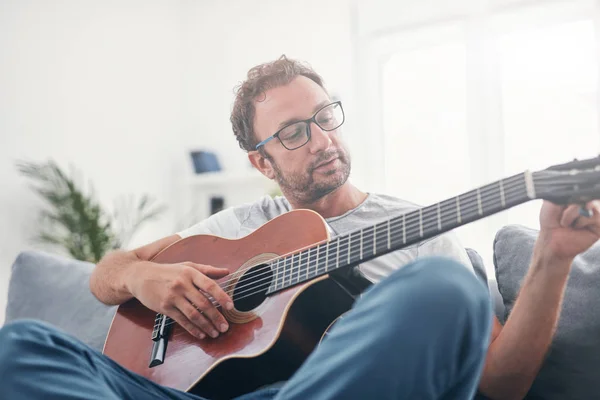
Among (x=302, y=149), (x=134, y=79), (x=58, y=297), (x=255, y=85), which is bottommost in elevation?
(x=58, y=297)

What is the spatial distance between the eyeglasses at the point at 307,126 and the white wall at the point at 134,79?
6.66 ft

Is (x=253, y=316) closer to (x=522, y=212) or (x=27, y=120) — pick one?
(x=522, y=212)

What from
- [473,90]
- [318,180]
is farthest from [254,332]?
[473,90]

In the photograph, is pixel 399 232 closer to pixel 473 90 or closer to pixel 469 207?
pixel 469 207

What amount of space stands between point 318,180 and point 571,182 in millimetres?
543

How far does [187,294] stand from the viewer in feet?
3.34

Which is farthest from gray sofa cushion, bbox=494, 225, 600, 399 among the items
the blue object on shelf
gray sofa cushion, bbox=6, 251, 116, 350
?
the blue object on shelf

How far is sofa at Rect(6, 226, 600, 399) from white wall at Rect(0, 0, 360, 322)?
1.35 metres

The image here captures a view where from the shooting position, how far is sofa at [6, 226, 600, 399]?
0.92 m

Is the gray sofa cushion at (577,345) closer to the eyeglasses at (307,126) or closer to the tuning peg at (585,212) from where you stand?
the tuning peg at (585,212)

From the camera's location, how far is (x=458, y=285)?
2.00ft

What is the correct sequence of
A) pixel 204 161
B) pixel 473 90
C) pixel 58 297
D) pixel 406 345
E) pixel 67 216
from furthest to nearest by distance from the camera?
pixel 204 161
pixel 473 90
pixel 67 216
pixel 58 297
pixel 406 345

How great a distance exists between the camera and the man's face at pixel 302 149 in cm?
116

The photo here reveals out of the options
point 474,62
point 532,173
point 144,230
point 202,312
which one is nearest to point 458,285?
point 532,173
